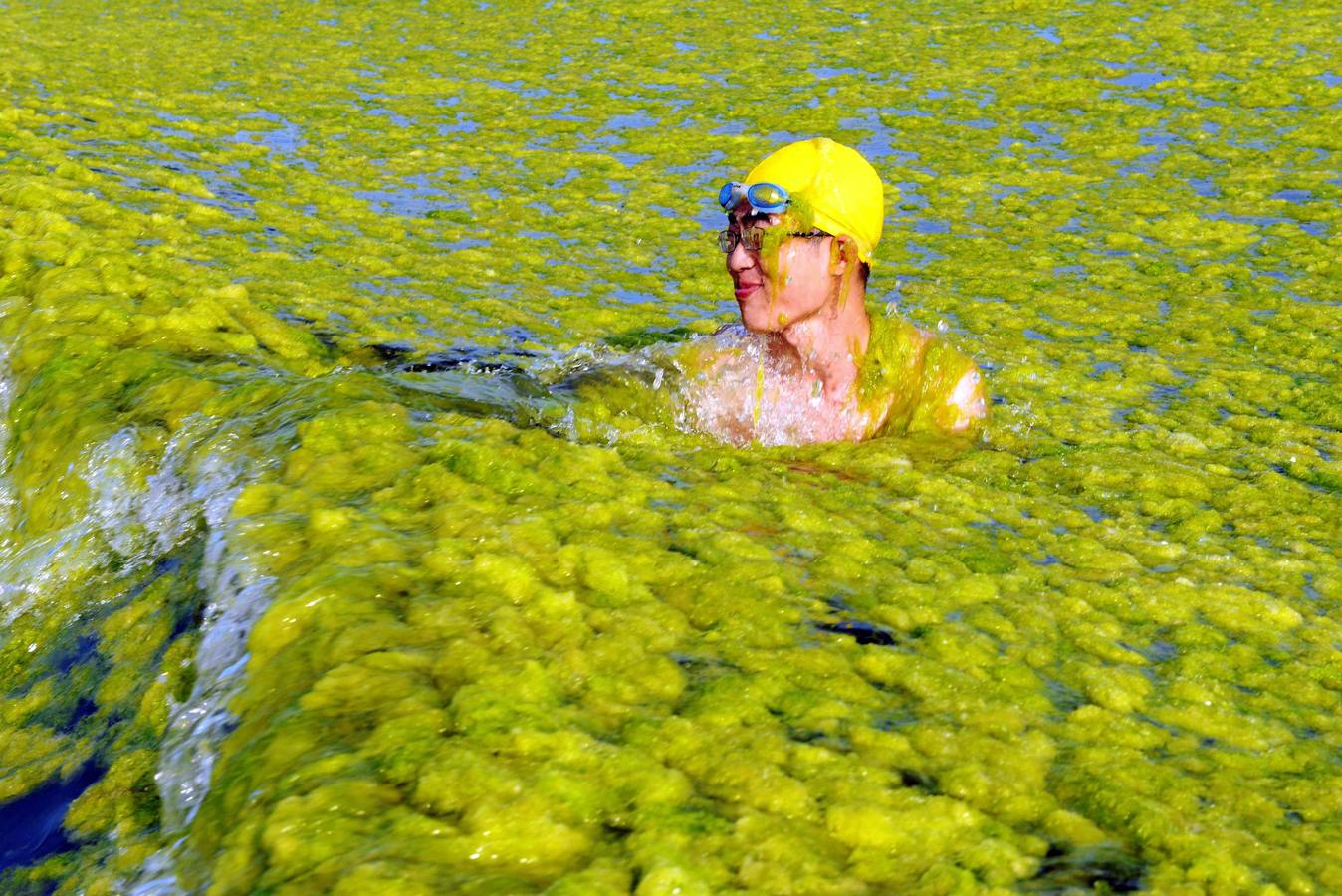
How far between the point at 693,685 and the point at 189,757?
150 cm

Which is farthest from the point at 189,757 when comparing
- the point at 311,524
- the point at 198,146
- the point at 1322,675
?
the point at 198,146

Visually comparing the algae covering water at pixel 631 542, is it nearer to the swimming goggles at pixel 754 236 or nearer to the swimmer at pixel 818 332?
the swimmer at pixel 818 332

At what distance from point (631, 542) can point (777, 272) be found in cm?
227

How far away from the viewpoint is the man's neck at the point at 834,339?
6586 mm

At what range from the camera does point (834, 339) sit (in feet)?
21.9

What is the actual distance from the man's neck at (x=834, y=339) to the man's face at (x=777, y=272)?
88mm

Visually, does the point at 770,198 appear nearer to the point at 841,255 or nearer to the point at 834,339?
the point at 841,255

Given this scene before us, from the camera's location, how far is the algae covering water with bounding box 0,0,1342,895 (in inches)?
123

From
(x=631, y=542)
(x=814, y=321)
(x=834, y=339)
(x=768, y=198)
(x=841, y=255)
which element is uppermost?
(x=768, y=198)

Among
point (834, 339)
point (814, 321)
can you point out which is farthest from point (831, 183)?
point (834, 339)

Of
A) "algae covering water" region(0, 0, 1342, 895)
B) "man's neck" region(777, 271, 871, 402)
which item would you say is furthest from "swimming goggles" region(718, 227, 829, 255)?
"algae covering water" region(0, 0, 1342, 895)

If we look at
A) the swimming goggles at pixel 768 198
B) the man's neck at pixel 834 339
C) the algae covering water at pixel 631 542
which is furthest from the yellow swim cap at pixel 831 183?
the algae covering water at pixel 631 542

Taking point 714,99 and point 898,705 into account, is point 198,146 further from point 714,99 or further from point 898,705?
point 898,705

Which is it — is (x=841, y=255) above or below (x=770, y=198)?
below
